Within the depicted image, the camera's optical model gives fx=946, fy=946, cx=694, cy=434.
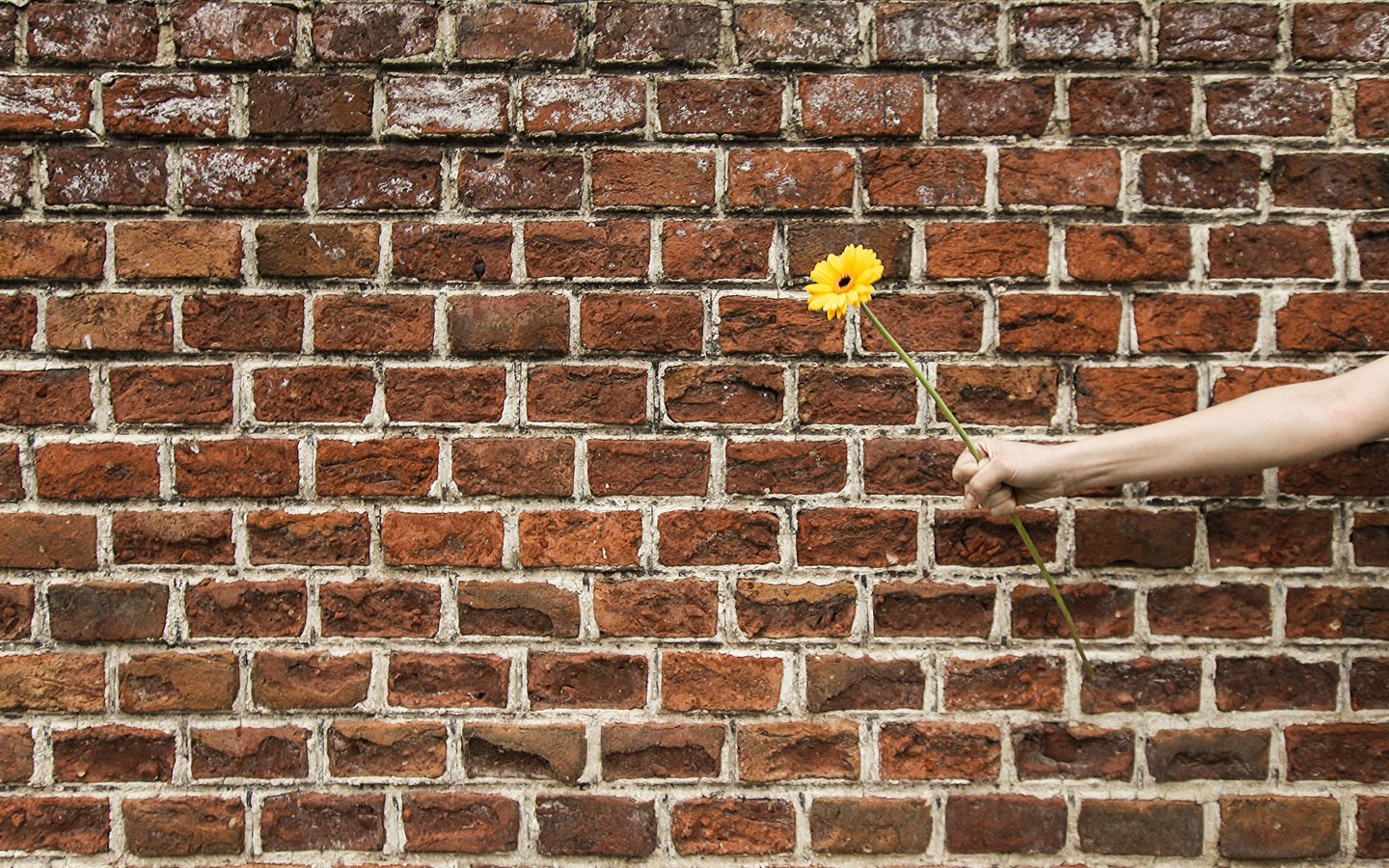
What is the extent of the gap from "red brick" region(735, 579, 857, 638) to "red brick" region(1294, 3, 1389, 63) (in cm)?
103

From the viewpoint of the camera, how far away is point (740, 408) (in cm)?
139

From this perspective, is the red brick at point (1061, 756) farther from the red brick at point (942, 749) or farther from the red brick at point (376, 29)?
the red brick at point (376, 29)

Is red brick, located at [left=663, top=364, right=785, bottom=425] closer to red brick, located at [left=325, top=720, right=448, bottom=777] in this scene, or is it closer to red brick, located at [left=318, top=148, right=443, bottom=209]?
red brick, located at [left=318, top=148, right=443, bottom=209]

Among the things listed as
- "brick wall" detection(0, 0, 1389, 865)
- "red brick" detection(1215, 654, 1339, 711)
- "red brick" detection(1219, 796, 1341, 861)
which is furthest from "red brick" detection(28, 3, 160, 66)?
"red brick" detection(1219, 796, 1341, 861)

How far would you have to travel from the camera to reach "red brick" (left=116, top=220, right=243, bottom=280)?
140 centimetres

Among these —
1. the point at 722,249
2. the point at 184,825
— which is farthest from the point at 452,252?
the point at 184,825

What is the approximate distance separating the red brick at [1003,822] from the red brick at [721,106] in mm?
1037

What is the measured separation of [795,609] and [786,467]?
0.69ft

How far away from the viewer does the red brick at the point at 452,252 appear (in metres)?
1.40

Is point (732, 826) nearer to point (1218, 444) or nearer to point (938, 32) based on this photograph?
point (1218, 444)

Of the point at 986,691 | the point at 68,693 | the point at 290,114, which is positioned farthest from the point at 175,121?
the point at 986,691

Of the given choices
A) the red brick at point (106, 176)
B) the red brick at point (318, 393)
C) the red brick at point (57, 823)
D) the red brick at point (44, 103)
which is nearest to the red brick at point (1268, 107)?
the red brick at point (318, 393)

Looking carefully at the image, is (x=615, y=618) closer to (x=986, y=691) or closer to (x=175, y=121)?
(x=986, y=691)

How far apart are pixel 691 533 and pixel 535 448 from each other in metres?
0.26
